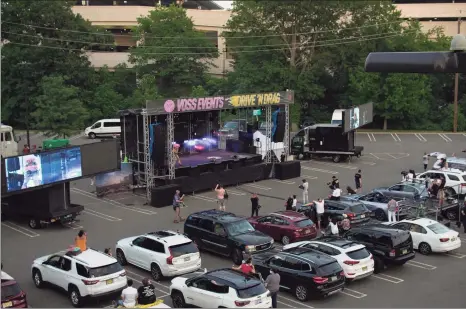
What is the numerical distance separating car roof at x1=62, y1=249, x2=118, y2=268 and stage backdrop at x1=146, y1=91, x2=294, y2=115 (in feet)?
42.9

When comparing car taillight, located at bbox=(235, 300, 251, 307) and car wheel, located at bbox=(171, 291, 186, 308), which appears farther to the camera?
car wheel, located at bbox=(171, 291, 186, 308)

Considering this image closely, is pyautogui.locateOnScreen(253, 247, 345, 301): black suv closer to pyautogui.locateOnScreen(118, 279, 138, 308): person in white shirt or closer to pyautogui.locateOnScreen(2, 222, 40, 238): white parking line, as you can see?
pyautogui.locateOnScreen(118, 279, 138, 308): person in white shirt

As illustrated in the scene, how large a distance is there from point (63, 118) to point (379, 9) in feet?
112

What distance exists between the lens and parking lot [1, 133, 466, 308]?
658 inches

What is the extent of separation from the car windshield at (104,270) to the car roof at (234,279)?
2.71m

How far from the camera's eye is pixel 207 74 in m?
67.8

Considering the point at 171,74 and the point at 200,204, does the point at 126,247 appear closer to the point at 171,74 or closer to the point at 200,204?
the point at 200,204

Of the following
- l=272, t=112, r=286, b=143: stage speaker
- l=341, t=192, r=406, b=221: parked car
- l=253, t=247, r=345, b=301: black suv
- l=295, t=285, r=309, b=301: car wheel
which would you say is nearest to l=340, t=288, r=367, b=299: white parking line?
l=253, t=247, r=345, b=301: black suv

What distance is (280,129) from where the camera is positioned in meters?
35.3

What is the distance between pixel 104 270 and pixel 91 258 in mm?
548

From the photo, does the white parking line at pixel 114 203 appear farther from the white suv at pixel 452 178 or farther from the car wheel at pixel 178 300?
the white suv at pixel 452 178

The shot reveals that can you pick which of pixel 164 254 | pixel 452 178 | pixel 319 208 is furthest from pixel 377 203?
pixel 164 254

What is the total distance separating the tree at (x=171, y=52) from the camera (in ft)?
209

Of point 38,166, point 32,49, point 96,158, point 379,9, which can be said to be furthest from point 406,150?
point 32,49
